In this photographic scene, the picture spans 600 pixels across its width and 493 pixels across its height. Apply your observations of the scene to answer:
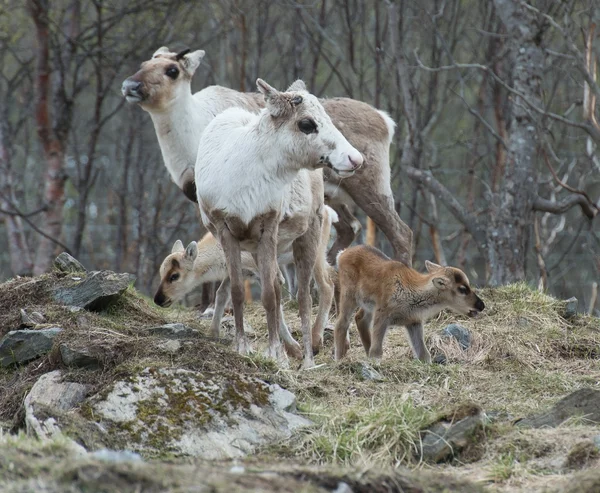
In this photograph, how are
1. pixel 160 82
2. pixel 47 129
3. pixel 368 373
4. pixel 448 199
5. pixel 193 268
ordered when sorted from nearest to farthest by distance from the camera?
pixel 368 373 < pixel 160 82 < pixel 193 268 < pixel 448 199 < pixel 47 129

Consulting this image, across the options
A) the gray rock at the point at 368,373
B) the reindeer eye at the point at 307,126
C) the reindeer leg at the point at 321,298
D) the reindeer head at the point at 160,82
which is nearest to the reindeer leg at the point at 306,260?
the reindeer leg at the point at 321,298

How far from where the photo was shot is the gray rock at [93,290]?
8.30m

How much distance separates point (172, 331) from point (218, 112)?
2.98 meters

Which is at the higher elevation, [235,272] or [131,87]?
[131,87]

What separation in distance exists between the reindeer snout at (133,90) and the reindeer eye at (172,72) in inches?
13.1

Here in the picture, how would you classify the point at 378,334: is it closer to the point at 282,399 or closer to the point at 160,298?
the point at 282,399

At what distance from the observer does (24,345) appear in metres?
7.23

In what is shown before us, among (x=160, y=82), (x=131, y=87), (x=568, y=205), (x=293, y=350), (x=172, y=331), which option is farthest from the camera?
(x=568, y=205)

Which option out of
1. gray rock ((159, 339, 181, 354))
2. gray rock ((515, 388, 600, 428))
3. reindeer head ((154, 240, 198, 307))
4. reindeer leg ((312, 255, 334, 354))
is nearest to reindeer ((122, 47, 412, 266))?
reindeer head ((154, 240, 198, 307))

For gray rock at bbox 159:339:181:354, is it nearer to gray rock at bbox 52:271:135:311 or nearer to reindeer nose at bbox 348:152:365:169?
gray rock at bbox 52:271:135:311

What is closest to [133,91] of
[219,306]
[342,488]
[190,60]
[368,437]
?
[190,60]

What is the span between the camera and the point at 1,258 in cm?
2388

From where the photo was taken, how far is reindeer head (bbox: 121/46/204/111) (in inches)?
382

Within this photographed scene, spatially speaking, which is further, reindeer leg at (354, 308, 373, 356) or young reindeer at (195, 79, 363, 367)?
reindeer leg at (354, 308, 373, 356)
